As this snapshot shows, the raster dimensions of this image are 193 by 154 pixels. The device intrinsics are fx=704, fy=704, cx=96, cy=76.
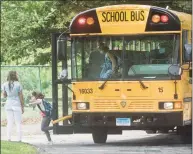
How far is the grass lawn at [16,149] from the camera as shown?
1272cm

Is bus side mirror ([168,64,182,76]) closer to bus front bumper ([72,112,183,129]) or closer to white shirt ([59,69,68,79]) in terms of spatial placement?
bus front bumper ([72,112,183,129])

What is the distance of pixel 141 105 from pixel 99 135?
2.06 m

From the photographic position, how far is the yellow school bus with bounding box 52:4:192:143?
14.3 m

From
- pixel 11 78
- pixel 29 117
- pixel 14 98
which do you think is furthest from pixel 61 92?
pixel 29 117

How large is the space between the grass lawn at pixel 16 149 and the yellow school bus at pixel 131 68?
1.43 metres

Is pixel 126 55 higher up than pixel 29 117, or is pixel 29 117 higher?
pixel 126 55

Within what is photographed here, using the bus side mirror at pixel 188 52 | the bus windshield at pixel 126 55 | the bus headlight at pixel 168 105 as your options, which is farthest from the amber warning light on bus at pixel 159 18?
the bus headlight at pixel 168 105

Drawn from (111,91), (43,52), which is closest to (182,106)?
(111,91)

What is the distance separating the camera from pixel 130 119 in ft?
47.4

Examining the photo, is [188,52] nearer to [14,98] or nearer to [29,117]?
[14,98]

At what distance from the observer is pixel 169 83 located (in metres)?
14.2

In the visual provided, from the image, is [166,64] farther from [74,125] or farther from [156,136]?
[156,136]

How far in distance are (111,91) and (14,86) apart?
2.58 m

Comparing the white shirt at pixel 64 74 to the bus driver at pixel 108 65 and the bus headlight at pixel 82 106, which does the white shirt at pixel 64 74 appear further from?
Answer: the bus driver at pixel 108 65
